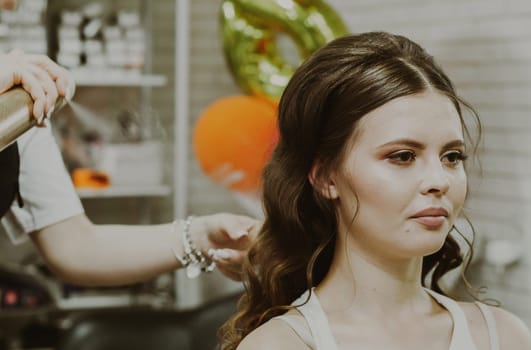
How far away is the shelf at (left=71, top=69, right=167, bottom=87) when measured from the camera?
4000 millimetres

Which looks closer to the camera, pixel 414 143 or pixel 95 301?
pixel 414 143

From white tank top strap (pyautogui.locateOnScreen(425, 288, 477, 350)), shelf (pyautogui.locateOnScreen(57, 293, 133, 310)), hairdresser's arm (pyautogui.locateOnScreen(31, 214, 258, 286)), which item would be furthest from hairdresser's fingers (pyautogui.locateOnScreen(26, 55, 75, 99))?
shelf (pyautogui.locateOnScreen(57, 293, 133, 310))

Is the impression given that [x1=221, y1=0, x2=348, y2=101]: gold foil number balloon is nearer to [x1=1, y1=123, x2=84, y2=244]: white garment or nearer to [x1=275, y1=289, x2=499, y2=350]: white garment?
[x1=1, y1=123, x2=84, y2=244]: white garment

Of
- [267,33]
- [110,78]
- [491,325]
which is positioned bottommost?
[110,78]

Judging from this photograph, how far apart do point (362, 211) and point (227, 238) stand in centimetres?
37

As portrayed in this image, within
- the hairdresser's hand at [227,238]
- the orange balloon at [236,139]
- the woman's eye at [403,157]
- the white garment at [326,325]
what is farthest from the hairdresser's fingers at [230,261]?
the orange balloon at [236,139]

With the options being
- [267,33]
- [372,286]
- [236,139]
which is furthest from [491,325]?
[267,33]

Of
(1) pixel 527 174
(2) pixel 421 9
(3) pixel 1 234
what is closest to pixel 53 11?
(3) pixel 1 234

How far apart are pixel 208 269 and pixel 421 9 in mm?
2125

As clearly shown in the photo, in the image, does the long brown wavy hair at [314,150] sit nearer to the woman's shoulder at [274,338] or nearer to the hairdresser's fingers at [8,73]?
the woman's shoulder at [274,338]

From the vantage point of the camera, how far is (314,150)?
1.42m

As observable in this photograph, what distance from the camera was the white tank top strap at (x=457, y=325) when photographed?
140cm

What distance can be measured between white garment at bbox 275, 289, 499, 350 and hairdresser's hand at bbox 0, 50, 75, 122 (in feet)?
1.53

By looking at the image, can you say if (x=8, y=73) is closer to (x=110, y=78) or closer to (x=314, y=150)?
(x=314, y=150)
